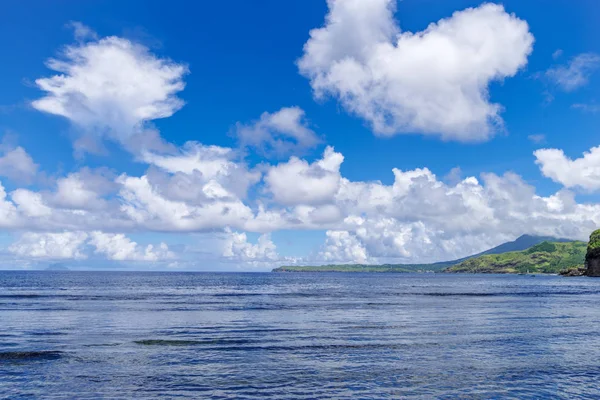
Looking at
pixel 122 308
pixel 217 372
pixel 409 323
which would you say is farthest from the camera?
pixel 122 308

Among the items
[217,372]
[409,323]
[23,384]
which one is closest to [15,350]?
[23,384]

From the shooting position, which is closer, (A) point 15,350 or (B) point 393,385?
(B) point 393,385

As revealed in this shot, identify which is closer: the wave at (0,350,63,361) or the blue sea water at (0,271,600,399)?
Result: the blue sea water at (0,271,600,399)

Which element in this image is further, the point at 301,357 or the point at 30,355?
the point at 30,355

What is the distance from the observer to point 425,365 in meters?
34.6

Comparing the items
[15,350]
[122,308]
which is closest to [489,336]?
[15,350]

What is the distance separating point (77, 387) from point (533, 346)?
36376 millimetres

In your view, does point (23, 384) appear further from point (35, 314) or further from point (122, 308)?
point (122, 308)

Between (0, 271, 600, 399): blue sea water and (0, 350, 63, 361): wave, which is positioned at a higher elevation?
(0, 350, 63, 361): wave

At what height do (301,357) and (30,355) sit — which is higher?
(30,355)

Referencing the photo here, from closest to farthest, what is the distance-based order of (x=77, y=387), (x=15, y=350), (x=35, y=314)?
(x=77, y=387), (x=15, y=350), (x=35, y=314)

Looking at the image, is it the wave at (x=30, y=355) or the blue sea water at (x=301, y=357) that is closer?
the blue sea water at (x=301, y=357)

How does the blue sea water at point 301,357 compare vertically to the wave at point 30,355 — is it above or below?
below

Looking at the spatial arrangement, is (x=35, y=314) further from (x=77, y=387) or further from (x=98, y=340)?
(x=77, y=387)
